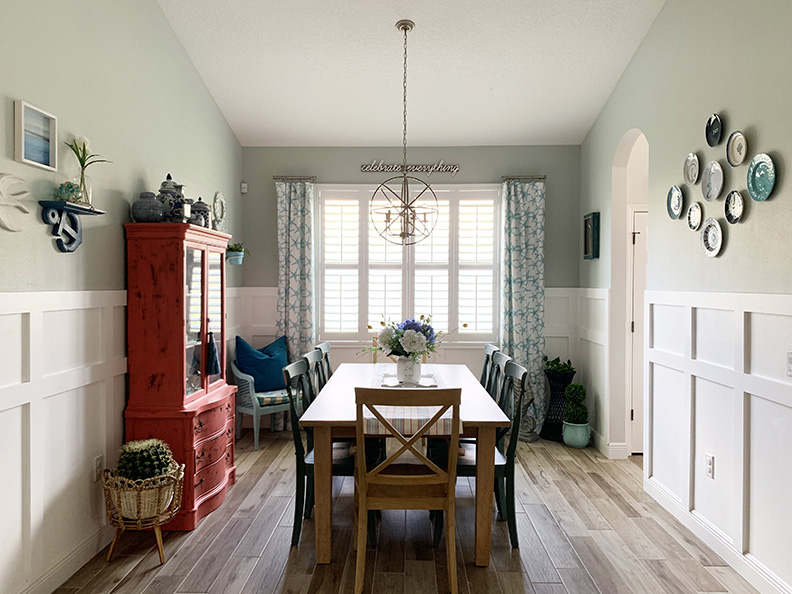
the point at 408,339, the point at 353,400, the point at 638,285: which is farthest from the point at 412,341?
the point at 638,285

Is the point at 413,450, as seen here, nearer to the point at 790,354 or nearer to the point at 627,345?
the point at 790,354

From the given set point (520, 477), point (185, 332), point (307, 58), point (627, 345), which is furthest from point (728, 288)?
point (307, 58)

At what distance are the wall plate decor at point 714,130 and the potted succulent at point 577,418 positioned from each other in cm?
246

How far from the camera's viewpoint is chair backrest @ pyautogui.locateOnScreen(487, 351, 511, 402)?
3423 millimetres

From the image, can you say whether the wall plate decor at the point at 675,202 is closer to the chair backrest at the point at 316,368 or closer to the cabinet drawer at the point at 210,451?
the chair backrest at the point at 316,368

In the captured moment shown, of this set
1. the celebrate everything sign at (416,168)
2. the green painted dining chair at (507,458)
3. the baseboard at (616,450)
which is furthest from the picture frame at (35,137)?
the baseboard at (616,450)

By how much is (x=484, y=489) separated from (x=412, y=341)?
902 millimetres

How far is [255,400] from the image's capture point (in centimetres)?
461

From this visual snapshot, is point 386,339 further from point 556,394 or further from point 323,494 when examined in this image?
point 556,394

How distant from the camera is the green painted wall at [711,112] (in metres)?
2.39

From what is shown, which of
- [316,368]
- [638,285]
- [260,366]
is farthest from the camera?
[260,366]

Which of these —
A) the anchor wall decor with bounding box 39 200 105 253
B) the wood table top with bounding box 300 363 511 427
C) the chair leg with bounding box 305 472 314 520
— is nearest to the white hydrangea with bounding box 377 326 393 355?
the wood table top with bounding box 300 363 511 427

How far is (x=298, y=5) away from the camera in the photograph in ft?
11.5

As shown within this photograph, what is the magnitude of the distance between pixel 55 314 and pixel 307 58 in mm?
2618
